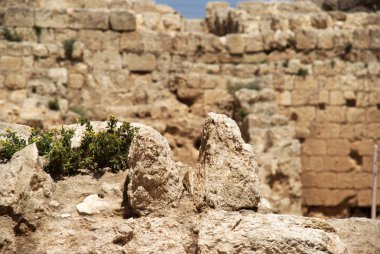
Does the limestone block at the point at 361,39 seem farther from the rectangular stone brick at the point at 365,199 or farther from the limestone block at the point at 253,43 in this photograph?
the rectangular stone brick at the point at 365,199

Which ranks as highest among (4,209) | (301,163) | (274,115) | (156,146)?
(156,146)

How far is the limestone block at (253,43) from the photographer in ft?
47.3

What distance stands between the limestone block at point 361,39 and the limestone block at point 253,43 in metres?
1.81

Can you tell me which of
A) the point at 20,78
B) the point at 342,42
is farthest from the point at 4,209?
the point at 342,42

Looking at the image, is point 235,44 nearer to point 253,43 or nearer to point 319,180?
point 253,43

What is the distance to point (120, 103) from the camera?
13.8 meters

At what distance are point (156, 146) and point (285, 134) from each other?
859cm

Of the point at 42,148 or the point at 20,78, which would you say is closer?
the point at 42,148

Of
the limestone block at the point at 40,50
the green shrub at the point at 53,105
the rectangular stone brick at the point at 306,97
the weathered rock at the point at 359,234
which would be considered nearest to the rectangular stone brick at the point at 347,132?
the rectangular stone brick at the point at 306,97

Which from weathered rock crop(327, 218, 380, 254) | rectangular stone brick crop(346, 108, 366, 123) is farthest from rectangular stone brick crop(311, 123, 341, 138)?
weathered rock crop(327, 218, 380, 254)

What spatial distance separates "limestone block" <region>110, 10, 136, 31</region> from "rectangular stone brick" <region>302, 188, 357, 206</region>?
4.27 meters

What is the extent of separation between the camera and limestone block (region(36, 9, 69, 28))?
13781 millimetres

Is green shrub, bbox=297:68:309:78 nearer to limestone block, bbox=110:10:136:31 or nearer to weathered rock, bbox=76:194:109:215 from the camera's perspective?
limestone block, bbox=110:10:136:31

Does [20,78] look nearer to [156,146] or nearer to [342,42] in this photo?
[342,42]
